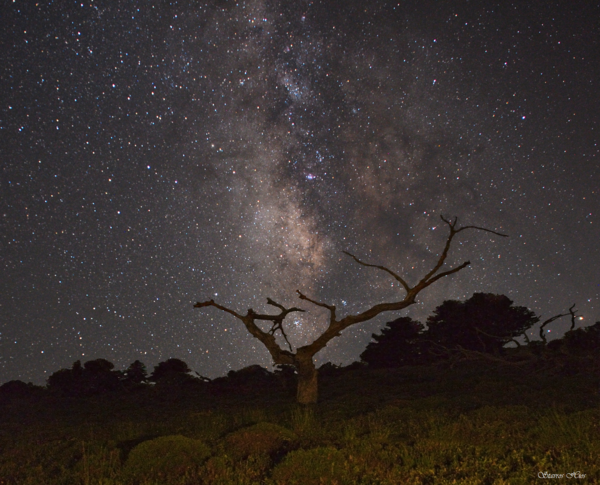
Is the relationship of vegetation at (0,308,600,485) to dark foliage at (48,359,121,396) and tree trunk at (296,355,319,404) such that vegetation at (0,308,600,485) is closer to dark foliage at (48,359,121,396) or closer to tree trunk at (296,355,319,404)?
tree trunk at (296,355,319,404)

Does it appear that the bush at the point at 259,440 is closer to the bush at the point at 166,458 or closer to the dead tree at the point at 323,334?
the bush at the point at 166,458

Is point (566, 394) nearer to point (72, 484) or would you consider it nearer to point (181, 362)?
point (72, 484)

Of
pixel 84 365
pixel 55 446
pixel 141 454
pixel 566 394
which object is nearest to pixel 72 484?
pixel 141 454

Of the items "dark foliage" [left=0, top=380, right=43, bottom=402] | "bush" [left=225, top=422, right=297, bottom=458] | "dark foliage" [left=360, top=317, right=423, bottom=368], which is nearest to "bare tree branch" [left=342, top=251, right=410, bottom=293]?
"bush" [left=225, top=422, right=297, bottom=458]

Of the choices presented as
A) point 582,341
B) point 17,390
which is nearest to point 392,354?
point 582,341

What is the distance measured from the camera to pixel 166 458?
841cm

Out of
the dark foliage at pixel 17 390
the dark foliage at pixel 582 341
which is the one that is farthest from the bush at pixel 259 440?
the dark foliage at pixel 17 390

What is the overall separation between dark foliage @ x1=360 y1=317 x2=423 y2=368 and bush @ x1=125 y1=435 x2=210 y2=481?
29215 mm

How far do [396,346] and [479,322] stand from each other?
6.89m

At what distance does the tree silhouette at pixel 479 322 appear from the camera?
36.0 m

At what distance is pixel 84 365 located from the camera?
37719mm

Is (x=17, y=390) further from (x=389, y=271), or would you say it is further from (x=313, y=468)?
(x=313, y=468)

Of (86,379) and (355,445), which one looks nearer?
(355,445)

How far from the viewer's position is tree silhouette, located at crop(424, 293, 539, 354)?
35969 mm
